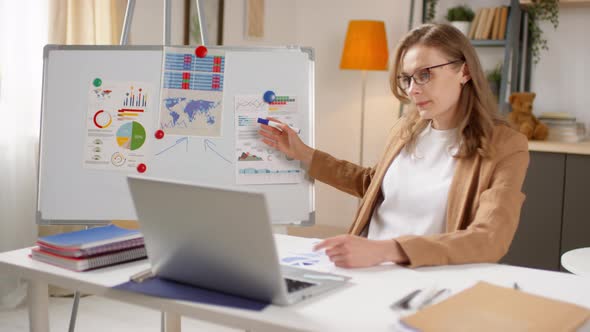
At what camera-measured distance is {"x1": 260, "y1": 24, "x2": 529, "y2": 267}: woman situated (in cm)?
191

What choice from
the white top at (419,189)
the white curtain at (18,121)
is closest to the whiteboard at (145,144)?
the white top at (419,189)

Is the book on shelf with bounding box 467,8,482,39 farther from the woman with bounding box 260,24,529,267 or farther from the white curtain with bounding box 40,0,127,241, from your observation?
the woman with bounding box 260,24,529,267

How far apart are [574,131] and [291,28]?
83.0 inches

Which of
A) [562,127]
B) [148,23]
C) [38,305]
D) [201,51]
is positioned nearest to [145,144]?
[201,51]

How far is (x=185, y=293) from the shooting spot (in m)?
1.44

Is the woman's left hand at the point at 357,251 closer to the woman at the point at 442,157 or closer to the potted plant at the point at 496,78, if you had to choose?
the woman at the point at 442,157

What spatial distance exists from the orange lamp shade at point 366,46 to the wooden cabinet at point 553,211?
1.22 metres

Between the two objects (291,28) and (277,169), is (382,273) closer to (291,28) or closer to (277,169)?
(277,169)

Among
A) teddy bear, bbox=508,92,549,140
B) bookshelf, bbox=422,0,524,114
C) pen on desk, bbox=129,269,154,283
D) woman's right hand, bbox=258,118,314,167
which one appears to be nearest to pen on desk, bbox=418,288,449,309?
pen on desk, bbox=129,269,154,283

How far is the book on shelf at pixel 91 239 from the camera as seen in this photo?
162 centimetres

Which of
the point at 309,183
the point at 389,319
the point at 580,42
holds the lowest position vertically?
the point at 389,319

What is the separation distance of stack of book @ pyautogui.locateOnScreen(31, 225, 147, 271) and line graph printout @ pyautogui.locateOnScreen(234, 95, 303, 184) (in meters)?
0.58

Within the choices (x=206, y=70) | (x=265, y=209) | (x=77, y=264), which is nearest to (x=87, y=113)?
(x=206, y=70)

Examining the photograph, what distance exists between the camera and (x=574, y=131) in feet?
13.2
